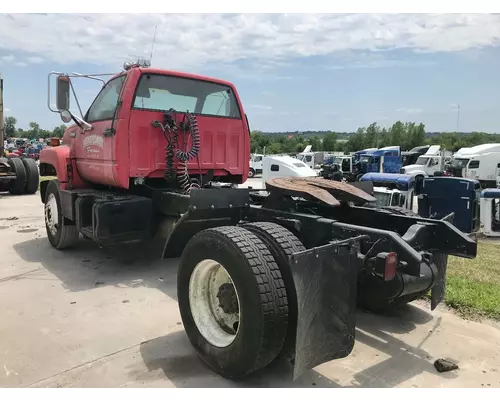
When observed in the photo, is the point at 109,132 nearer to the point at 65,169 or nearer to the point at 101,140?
the point at 101,140

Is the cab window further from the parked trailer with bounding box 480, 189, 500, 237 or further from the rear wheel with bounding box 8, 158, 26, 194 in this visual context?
the rear wheel with bounding box 8, 158, 26, 194

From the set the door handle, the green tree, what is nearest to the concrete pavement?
the door handle

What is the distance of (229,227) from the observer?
350 cm

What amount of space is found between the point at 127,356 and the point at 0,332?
1.35m

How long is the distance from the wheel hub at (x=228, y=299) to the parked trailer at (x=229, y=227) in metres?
0.01

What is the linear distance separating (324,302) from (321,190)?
1.40m

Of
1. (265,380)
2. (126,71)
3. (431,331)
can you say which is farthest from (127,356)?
(126,71)

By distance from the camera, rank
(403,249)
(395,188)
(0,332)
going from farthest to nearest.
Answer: (395,188), (0,332), (403,249)

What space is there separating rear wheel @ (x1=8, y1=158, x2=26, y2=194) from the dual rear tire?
13.9 m

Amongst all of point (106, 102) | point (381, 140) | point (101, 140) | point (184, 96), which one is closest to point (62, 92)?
point (106, 102)

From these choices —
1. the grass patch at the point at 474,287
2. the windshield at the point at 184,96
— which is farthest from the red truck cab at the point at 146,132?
the grass patch at the point at 474,287

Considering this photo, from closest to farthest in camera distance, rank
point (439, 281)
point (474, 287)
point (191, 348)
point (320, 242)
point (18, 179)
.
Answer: point (320, 242) < point (191, 348) < point (439, 281) < point (474, 287) < point (18, 179)

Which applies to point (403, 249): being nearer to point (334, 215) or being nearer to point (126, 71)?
point (334, 215)

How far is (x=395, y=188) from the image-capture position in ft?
40.3
